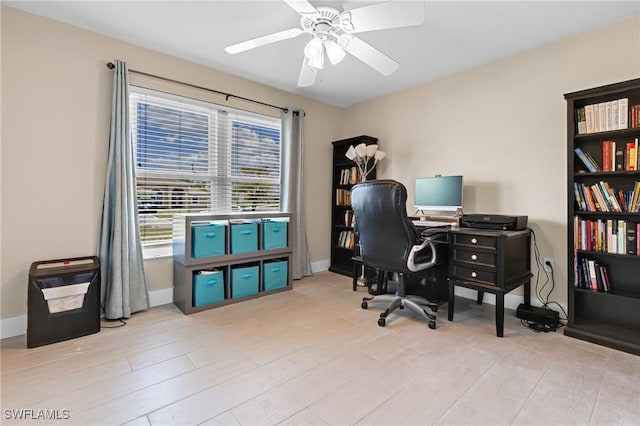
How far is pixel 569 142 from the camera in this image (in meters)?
2.18

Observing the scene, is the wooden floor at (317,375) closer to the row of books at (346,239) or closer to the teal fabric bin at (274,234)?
the teal fabric bin at (274,234)

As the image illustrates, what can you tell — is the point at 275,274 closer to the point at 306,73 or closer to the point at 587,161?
the point at 306,73

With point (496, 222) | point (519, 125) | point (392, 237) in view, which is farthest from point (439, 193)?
point (392, 237)

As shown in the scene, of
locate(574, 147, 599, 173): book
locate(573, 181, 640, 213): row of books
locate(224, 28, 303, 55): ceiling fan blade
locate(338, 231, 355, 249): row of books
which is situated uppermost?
locate(224, 28, 303, 55): ceiling fan blade

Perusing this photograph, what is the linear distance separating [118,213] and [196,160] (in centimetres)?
93

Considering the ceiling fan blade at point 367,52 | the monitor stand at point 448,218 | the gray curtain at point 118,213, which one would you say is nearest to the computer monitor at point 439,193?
the monitor stand at point 448,218

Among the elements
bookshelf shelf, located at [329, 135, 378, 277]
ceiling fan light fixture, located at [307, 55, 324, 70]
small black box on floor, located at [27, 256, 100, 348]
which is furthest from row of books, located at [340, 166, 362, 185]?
small black box on floor, located at [27, 256, 100, 348]

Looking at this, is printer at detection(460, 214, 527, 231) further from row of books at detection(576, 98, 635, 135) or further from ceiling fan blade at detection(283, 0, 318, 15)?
ceiling fan blade at detection(283, 0, 318, 15)

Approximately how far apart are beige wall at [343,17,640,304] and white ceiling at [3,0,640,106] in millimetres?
119

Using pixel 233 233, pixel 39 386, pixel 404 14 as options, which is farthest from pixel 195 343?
pixel 404 14

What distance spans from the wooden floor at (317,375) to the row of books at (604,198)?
97 cm

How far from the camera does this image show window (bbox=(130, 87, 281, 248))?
9.03ft

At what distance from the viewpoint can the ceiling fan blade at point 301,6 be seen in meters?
1.64

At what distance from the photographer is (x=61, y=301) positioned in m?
2.04
